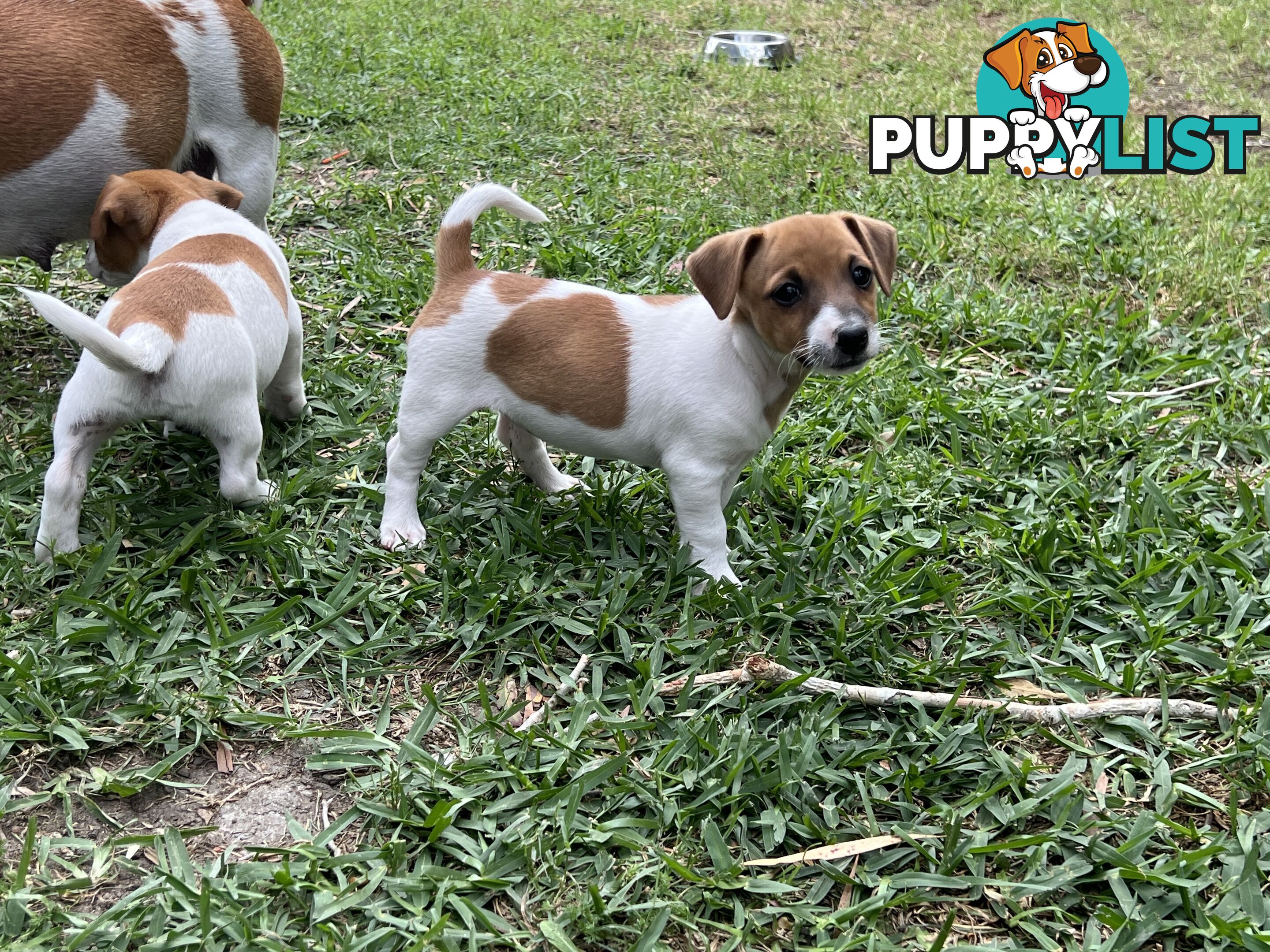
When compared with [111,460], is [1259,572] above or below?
below

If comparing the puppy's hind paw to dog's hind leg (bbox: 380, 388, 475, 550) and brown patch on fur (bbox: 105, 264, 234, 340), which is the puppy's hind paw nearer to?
dog's hind leg (bbox: 380, 388, 475, 550)

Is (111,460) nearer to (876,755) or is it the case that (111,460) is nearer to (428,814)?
(428,814)

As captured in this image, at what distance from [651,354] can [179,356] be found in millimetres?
1451

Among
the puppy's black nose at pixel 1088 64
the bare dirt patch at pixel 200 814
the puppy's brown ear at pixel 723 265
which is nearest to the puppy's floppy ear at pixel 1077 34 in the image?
the puppy's black nose at pixel 1088 64

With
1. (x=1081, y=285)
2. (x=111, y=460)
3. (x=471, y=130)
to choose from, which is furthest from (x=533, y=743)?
(x=471, y=130)

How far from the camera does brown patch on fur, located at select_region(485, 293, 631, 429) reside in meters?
3.41

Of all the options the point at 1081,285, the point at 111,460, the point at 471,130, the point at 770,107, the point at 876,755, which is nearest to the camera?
the point at 876,755

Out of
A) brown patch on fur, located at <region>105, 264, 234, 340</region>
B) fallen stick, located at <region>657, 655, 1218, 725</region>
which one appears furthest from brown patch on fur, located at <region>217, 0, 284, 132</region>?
fallen stick, located at <region>657, 655, 1218, 725</region>

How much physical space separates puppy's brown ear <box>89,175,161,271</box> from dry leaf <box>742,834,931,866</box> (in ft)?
10.1

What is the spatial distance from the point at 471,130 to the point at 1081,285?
12.8ft

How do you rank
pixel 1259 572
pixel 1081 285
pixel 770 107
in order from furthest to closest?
pixel 770 107
pixel 1081 285
pixel 1259 572

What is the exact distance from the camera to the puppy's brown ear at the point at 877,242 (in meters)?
3.28

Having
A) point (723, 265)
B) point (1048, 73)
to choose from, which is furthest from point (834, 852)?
point (1048, 73)

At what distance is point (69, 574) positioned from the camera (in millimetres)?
3404
